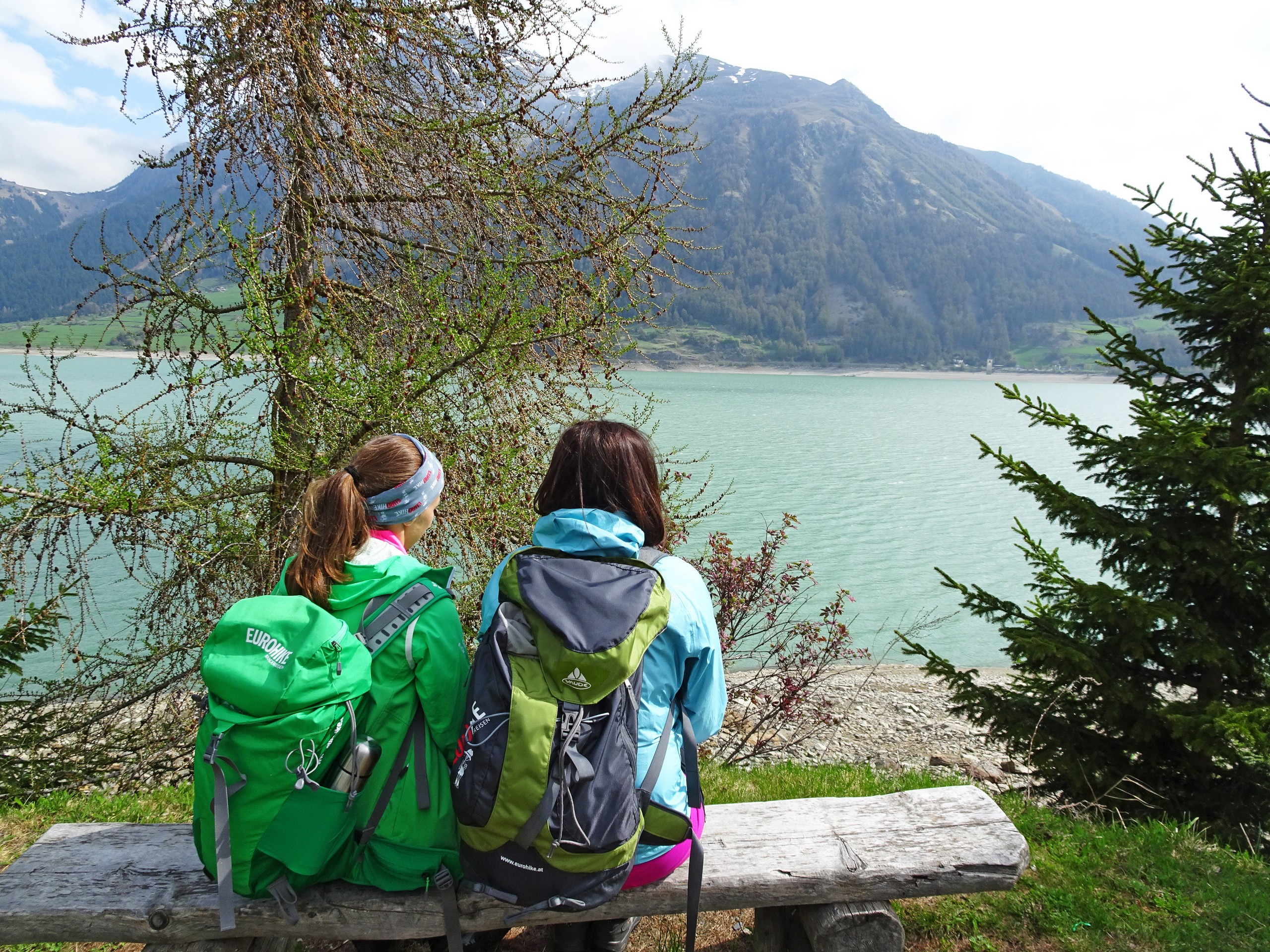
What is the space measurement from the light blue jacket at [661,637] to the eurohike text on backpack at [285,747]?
0.37 metres

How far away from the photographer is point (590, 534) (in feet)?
7.00

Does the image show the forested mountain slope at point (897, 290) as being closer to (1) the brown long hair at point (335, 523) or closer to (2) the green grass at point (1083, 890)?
(2) the green grass at point (1083, 890)

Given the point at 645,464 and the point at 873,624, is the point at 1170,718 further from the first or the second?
the point at 873,624

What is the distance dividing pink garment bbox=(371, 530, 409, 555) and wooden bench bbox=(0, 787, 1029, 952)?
0.96 m

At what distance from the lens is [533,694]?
1927mm

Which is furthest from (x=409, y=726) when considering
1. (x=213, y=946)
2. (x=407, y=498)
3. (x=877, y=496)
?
(x=877, y=496)

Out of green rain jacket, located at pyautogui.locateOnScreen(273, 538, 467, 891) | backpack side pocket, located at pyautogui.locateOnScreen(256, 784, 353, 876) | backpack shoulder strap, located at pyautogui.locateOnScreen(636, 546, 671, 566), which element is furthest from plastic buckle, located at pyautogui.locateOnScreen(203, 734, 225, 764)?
backpack shoulder strap, located at pyautogui.locateOnScreen(636, 546, 671, 566)

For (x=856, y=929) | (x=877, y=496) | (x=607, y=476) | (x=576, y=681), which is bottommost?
(x=877, y=496)

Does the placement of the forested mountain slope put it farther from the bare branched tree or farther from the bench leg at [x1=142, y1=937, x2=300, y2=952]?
the bench leg at [x1=142, y1=937, x2=300, y2=952]

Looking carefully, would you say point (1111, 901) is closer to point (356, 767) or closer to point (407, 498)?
point (356, 767)

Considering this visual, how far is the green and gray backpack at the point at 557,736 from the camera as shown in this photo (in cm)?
190

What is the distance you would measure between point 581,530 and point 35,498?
118 inches

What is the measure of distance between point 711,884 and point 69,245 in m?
4.27

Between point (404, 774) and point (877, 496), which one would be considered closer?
point (404, 774)
